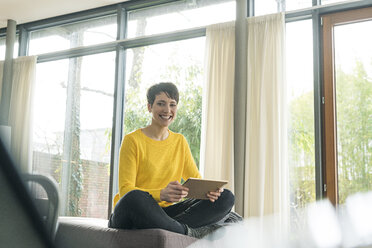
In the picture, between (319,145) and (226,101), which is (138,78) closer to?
(226,101)

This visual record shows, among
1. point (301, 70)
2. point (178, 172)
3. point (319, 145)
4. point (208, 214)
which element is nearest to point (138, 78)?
point (301, 70)

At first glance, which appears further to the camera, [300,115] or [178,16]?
[178,16]

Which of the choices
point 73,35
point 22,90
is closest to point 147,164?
point 73,35

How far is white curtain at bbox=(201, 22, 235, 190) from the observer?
369 centimetres

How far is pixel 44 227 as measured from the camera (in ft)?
0.70

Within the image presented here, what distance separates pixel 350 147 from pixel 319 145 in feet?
0.77

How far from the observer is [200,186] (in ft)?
6.07

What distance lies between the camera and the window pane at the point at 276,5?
12.3 feet

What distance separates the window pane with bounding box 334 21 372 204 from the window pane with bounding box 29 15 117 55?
2376mm

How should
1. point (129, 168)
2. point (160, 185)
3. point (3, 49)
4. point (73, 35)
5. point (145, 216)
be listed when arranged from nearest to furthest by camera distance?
1. point (145, 216)
2. point (129, 168)
3. point (160, 185)
4. point (73, 35)
5. point (3, 49)

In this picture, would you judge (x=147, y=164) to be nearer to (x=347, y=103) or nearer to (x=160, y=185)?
Answer: (x=160, y=185)

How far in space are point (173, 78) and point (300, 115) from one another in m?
1.28

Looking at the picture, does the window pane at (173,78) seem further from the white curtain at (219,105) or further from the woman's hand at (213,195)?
the woman's hand at (213,195)

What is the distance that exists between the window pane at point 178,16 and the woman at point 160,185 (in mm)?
2102
